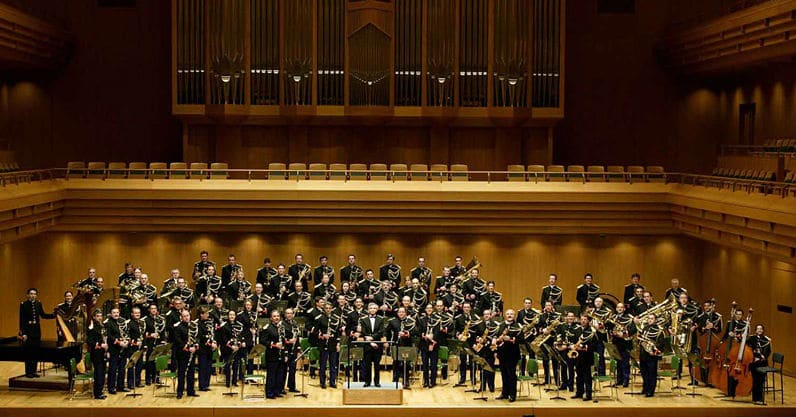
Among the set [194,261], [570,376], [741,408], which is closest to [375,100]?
[194,261]

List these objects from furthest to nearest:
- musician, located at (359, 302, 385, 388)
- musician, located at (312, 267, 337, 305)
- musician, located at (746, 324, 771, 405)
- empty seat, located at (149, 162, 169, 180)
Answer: empty seat, located at (149, 162, 169, 180)
musician, located at (312, 267, 337, 305)
musician, located at (359, 302, 385, 388)
musician, located at (746, 324, 771, 405)

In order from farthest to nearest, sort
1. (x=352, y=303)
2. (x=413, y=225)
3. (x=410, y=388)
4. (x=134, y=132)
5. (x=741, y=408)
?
(x=134, y=132), (x=413, y=225), (x=352, y=303), (x=410, y=388), (x=741, y=408)

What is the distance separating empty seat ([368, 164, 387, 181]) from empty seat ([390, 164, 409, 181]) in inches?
4.8

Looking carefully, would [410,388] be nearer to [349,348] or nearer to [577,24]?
[349,348]

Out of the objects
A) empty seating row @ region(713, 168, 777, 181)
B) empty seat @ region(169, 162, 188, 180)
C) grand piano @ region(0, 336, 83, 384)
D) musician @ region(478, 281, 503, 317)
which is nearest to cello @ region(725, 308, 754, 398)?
empty seating row @ region(713, 168, 777, 181)

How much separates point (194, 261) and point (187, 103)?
228 cm

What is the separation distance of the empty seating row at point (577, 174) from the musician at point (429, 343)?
12.2 ft

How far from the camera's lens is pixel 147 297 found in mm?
12750

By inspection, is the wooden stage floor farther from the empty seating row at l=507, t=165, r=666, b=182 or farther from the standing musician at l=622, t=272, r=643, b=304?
the empty seating row at l=507, t=165, r=666, b=182

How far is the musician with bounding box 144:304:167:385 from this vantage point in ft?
37.1

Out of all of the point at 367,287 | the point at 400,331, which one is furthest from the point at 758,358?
the point at 367,287

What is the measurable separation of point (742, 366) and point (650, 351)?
971 mm

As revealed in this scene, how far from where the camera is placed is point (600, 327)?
37.7 ft

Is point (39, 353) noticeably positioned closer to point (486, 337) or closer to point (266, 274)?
point (266, 274)
